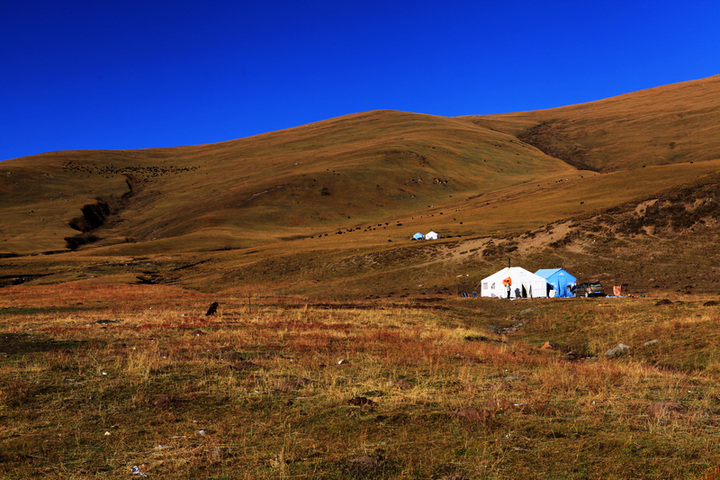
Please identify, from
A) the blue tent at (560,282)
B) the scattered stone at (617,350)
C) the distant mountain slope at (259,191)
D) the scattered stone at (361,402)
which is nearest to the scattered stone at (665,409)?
the scattered stone at (361,402)

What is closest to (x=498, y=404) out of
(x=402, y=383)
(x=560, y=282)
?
(x=402, y=383)

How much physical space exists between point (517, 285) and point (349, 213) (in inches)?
3526

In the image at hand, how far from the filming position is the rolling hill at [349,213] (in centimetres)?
6606

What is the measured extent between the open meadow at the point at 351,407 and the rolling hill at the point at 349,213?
130 feet

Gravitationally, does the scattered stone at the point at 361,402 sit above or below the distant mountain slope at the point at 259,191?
below

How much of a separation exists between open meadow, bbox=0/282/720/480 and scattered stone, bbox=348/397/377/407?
0.09 feet

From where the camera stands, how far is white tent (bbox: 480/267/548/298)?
1946 inches

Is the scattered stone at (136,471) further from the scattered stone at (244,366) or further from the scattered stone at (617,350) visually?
the scattered stone at (617,350)

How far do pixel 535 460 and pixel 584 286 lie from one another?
1705 inches

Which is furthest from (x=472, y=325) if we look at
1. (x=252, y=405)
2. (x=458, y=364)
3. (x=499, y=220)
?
(x=499, y=220)

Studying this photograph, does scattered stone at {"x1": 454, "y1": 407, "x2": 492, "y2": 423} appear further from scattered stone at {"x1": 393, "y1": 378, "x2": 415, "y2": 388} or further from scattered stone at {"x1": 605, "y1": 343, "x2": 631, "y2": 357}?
scattered stone at {"x1": 605, "y1": 343, "x2": 631, "y2": 357}

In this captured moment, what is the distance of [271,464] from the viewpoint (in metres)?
7.12

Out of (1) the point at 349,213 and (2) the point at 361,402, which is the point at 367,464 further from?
(1) the point at 349,213

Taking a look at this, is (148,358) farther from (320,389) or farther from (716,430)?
(716,430)
